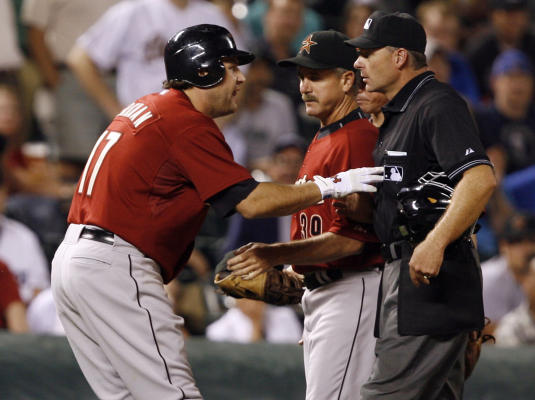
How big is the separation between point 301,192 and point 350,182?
0.64 ft

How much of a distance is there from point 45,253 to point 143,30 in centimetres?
169

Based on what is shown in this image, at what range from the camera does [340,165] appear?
3945 millimetres

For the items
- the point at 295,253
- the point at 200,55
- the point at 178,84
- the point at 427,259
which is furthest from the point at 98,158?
the point at 427,259

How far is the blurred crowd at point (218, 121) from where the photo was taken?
6.39 meters

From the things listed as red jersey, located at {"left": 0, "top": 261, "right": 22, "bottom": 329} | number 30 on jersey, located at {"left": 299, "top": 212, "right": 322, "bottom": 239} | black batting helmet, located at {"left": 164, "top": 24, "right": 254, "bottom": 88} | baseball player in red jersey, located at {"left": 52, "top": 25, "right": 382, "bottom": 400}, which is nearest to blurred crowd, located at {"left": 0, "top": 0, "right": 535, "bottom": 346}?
red jersey, located at {"left": 0, "top": 261, "right": 22, "bottom": 329}

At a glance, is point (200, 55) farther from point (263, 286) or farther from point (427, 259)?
point (427, 259)

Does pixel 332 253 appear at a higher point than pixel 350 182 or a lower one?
lower

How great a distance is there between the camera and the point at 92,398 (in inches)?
211

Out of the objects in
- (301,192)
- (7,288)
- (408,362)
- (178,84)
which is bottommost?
(7,288)

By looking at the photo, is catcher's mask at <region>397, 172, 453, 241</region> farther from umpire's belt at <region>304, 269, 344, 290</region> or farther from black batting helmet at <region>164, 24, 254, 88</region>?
black batting helmet at <region>164, 24, 254, 88</region>

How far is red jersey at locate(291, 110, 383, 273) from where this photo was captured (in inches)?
155

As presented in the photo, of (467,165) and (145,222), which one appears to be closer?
(467,165)

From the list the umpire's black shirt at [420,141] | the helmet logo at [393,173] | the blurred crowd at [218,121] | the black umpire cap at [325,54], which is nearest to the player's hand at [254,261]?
the umpire's black shirt at [420,141]

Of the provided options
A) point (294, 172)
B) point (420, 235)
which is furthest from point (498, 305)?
point (420, 235)
